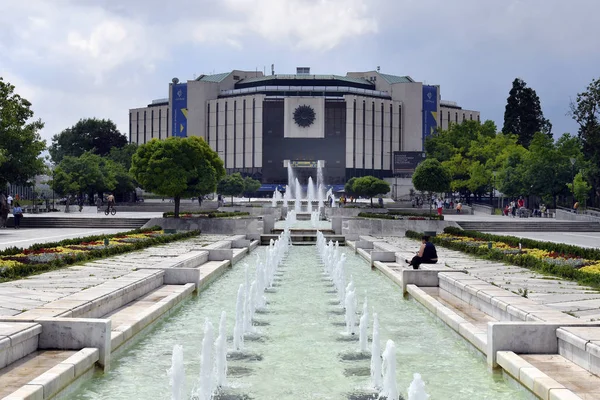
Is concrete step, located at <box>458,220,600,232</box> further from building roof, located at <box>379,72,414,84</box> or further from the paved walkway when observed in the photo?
building roof, located at <box>379,72,414,84</box>

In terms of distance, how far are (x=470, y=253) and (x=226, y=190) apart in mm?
48275

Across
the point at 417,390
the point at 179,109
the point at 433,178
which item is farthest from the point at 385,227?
the point at 179,109

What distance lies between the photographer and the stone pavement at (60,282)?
874 centimetres

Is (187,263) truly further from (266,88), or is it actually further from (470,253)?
(266,88)

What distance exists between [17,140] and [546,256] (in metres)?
25.9

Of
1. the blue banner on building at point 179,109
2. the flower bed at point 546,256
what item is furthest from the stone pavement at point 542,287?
the blue banner on building at point 179,109

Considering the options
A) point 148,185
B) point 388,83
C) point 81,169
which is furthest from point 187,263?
point 388,83

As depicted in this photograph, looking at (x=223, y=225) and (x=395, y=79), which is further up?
(x=395, y=79)

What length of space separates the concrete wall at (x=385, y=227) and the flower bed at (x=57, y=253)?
1173cm

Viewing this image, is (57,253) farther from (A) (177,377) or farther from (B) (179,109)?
(B) (179,109)

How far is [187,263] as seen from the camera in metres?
14.7

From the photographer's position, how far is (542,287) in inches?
429

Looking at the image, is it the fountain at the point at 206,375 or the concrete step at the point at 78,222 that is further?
the concrete step at the point at 78,222

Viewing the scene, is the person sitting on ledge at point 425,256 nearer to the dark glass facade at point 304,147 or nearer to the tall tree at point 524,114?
the tall tree at point 524,114
